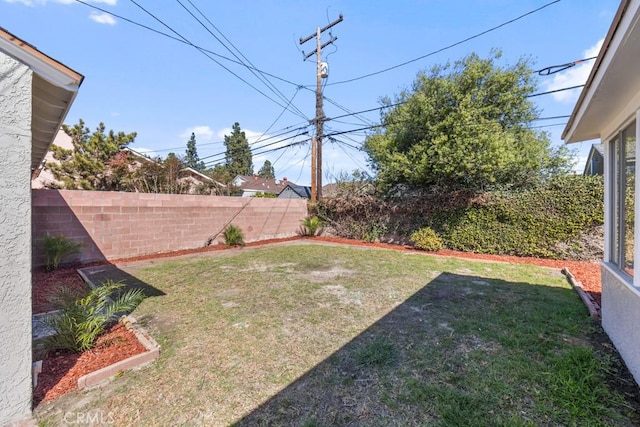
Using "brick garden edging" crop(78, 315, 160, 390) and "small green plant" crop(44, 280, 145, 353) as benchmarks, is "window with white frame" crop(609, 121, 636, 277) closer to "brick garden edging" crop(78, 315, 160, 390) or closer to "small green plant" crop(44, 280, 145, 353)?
"brick garden edging" crop(78, 315, 160, 390)

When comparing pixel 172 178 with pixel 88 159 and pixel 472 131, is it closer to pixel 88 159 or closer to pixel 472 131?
pixel 88 159

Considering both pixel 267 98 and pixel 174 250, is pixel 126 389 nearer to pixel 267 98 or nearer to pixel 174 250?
pixel 174 250

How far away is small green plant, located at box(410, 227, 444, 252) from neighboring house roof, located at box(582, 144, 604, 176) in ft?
29.4

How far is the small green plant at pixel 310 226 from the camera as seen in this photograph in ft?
44.1

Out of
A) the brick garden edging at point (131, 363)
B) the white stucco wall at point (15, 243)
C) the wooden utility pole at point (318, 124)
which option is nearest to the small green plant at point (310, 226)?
the wooden utility pole at point (318, 124)

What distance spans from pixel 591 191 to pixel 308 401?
30.6 ft

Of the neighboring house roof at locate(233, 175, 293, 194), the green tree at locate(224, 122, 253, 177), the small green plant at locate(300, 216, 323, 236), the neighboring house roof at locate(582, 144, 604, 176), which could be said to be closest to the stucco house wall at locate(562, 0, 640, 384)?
the small green plant at locate(300, 216, 323, 236)

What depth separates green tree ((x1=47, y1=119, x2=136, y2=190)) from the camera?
11219mm

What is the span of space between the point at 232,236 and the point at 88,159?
22.7 feet

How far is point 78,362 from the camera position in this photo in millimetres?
2744

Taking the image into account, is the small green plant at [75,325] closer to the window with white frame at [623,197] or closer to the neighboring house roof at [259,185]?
the window with white frame at [623,197]

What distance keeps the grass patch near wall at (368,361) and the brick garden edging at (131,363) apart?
10 centimetres

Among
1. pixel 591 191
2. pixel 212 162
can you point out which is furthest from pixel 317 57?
pixel 591 191

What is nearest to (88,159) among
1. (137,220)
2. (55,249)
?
(137,220)
